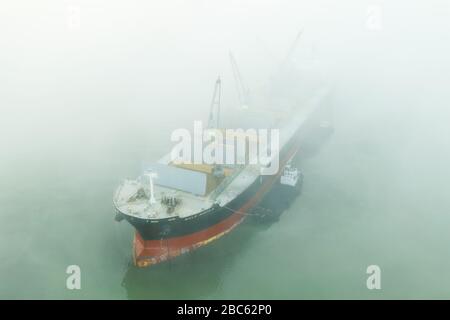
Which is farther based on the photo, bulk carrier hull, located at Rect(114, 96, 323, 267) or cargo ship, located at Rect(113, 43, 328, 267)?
cargo ship, located at Rect(113, 43, 328, 267)

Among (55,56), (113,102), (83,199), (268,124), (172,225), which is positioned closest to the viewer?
(172,225)

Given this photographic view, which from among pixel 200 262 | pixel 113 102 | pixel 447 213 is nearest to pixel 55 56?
pixel 113 102

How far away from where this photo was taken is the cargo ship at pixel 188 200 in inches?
1307

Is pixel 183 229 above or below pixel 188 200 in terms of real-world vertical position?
below

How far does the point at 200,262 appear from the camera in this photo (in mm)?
34719

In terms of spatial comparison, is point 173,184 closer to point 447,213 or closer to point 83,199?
point 83,199

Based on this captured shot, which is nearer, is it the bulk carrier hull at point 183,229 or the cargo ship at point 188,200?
the bulk carrier hull at point 183,229

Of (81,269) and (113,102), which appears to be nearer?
(81,269)

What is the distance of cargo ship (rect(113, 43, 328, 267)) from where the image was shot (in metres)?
33.2

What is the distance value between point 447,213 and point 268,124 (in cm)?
2201

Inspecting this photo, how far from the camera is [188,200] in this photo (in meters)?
35.8

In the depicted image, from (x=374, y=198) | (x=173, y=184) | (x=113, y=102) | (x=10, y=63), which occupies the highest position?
(x=10, y=63)

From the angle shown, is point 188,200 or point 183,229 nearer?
point 183,229

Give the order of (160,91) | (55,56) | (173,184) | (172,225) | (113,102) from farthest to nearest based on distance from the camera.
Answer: (55,56) < (160,91) < (113,102) < (173,184) < (172,225)
